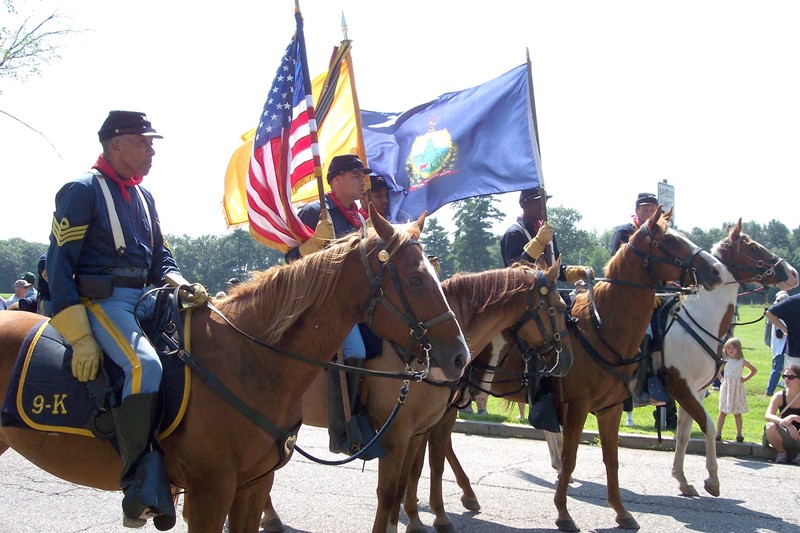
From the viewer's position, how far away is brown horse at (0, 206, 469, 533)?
12.4 feet

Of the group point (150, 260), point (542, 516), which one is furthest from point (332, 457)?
point (150, 260)

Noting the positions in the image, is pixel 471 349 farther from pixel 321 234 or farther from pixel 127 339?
pixel 127 339

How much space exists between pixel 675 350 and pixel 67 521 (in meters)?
6.50

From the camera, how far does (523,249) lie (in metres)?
7.73

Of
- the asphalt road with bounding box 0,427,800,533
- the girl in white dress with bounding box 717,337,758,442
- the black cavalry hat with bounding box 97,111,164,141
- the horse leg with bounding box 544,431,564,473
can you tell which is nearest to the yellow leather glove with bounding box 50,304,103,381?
the black cavalry hat with bounding box 97,111,164,141

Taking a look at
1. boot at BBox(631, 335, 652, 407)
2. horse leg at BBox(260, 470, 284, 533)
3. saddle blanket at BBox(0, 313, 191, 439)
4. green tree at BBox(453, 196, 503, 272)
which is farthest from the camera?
green tree at BBox(453, 196, 503, 272)

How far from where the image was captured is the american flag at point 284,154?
604cm

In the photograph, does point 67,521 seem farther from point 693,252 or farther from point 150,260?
point 693,252

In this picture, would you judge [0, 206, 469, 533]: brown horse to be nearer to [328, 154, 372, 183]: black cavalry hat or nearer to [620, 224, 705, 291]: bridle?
[328, 154, 372, 183]: black cavalry hat

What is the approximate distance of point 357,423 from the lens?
562 centimetres

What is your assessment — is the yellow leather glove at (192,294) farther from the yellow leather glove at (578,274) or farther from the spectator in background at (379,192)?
the yellow leather glove at (578,274)

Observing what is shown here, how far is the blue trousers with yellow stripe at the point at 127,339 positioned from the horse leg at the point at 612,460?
469 centimetres

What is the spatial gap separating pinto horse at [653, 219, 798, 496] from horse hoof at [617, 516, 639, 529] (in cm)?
168

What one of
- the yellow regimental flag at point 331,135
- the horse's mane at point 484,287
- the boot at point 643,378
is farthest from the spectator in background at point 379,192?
the boot at point 643,378
